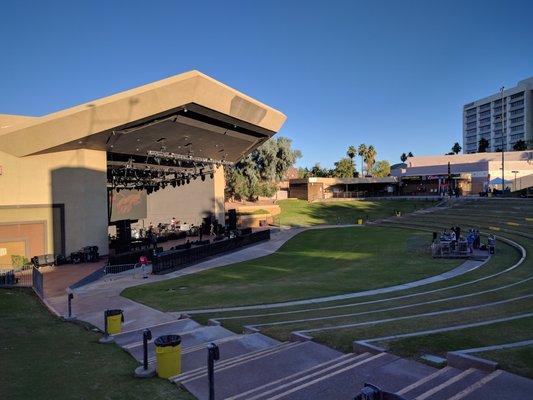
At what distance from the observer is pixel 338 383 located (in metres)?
6.26

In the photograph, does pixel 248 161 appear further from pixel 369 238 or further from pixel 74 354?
pixel 74 354

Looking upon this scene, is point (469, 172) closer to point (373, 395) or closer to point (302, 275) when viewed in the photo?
point (302, 275)

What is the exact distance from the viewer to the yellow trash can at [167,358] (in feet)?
25.0

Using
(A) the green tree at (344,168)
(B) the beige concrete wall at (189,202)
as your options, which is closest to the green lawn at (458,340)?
(B) the beige concrete wall at (189,202)

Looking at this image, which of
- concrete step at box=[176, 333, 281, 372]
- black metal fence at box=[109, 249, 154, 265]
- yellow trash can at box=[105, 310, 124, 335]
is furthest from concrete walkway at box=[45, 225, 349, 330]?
concrete step at box=[176, 333, 281, 372]

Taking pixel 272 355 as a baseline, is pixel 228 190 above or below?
above

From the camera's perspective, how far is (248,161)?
213 feet

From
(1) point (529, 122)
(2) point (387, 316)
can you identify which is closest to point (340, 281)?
(2) point (387, 316)

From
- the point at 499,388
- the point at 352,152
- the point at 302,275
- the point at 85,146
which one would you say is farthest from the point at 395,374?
the point at 352,152

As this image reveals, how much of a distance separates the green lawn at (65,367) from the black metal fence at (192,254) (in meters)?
11.5

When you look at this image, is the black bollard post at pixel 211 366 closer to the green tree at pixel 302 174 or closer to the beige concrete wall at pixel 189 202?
the beige concrete wall at pixel 189 202

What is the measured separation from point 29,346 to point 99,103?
59.1 feet

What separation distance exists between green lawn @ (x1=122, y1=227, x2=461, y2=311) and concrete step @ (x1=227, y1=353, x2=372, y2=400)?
Answer: 873cm

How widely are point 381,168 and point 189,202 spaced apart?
272 feet
